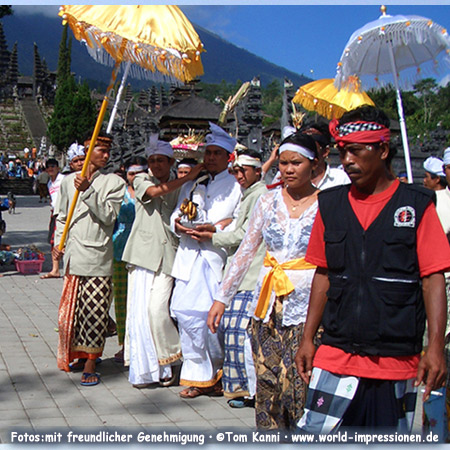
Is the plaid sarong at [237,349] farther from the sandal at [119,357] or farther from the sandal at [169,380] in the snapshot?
the sandal at [119,357]

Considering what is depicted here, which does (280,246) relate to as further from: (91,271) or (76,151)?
(76,151)

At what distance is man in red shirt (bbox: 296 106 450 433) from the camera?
9.16 feet

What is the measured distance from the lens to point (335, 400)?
290 cm

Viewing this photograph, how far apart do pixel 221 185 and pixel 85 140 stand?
1.39 meters

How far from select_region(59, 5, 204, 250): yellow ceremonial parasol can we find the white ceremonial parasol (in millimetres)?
1136

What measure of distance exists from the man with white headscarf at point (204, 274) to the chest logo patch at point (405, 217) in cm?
271

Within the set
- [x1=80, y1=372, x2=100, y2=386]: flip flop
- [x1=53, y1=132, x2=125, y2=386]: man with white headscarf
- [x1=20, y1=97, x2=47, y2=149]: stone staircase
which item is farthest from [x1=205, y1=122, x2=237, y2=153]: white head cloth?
[x1=20, y1=97, x2=47, y2=149]: stone staircase

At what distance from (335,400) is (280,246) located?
3.81 ft

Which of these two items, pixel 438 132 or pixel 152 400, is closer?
pixel 152 400

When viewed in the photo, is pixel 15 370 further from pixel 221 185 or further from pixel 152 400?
pixel 221 185

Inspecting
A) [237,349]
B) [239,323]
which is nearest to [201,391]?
[237,349]

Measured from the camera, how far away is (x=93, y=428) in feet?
14.9

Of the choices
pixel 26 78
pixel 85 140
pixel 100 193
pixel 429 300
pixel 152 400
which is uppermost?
pixel 26 78

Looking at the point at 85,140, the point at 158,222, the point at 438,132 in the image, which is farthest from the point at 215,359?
the point at 438,132
